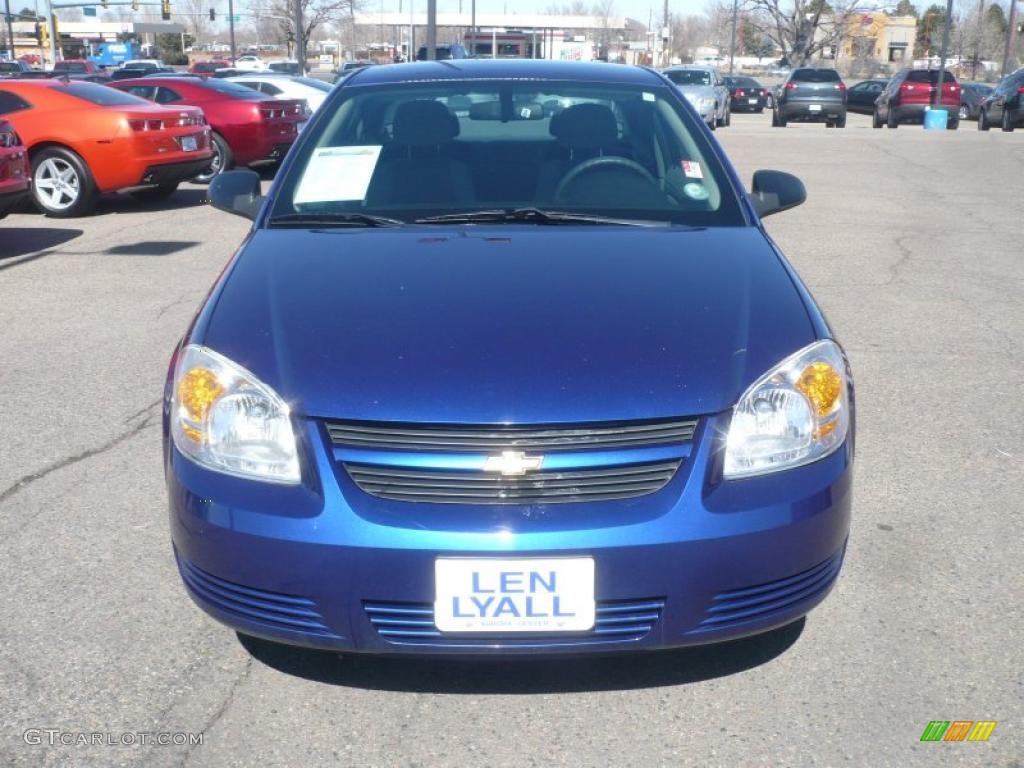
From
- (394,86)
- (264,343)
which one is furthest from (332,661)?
(394,86)

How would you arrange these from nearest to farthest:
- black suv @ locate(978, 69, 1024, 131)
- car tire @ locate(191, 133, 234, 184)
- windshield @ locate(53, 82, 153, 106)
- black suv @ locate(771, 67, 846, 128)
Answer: windshield @ locate(53, 82, 153, 106), car tire @ locate(191, 133, 234, 184), black suv @ locate(978, 69, 1024, 131), black suv @ locate(771, 67, 846, 128)

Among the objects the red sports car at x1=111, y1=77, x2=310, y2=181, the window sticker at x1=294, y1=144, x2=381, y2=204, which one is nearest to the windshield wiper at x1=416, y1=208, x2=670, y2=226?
the window sticker at x1=294, y1=144, x2=381, y2=204

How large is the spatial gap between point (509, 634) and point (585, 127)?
2.31 metres

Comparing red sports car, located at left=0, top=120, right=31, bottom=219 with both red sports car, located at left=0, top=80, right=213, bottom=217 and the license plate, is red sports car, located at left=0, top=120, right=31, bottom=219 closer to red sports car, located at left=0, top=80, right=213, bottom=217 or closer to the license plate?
red sports car, located at left=0, top=80, right=213, bottom=217

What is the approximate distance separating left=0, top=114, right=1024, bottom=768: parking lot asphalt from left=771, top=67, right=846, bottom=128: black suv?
87.7 feet

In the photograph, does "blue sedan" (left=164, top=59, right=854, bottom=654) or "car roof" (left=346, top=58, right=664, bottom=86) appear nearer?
"blue sedan" (left=164, top=59, right=854, bottom=654)

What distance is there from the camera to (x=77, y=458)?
15.4 feet

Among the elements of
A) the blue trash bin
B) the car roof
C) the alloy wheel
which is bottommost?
the blue trash bin

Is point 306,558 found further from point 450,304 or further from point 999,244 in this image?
point 999,244

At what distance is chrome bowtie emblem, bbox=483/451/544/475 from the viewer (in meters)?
2.59

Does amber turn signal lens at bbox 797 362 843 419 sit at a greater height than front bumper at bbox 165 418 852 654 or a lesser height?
greater

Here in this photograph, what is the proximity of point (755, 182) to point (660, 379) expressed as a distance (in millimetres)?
2127

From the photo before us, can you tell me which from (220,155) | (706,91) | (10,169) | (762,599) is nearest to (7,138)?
(10,169)

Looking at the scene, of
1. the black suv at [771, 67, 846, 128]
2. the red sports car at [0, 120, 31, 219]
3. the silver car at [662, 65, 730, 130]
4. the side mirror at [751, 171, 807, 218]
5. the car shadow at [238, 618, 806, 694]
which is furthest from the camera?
the black suv at [771, 67, 846, 128]
